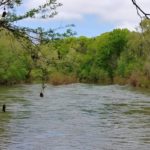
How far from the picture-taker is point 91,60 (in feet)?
343

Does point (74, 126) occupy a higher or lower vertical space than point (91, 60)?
lower

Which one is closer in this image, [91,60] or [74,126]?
[74,126]

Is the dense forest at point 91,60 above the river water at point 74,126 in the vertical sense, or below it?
above

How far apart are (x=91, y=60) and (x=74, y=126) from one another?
265ft

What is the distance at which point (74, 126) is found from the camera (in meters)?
24.0

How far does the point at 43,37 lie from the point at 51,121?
21185mm

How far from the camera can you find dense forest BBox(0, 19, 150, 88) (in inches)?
186

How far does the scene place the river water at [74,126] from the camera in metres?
18.7

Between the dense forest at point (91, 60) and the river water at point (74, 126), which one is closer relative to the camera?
the dense forest at point (91, 60)

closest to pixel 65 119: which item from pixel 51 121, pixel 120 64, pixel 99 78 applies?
pixel 51 121

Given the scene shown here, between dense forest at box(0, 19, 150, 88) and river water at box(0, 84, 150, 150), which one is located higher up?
dense forest at box(0, 19, 150, 88)

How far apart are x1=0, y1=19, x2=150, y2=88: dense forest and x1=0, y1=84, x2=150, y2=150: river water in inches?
110

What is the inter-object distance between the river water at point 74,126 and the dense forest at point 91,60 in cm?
279

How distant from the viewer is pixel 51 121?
25828 mm
